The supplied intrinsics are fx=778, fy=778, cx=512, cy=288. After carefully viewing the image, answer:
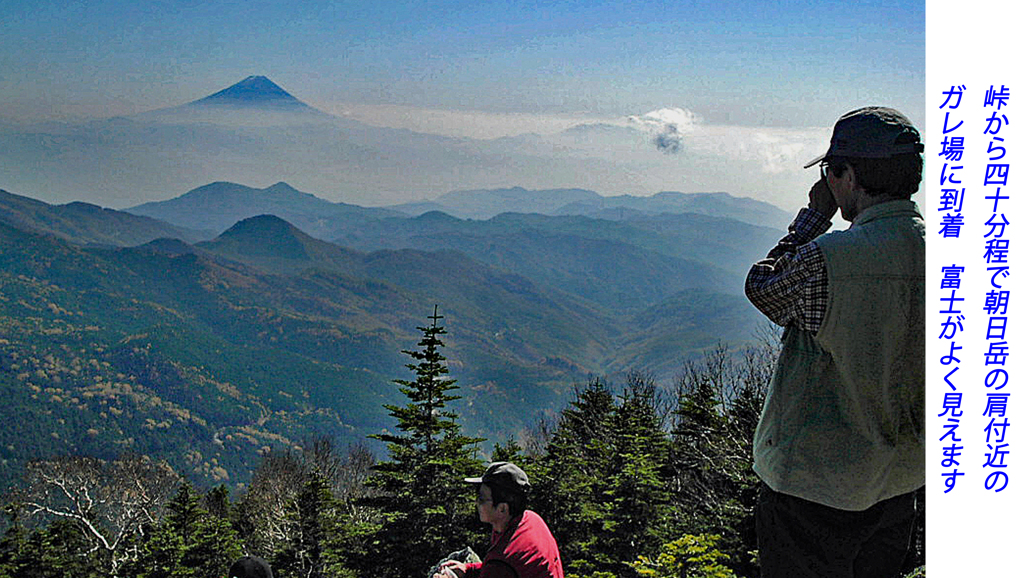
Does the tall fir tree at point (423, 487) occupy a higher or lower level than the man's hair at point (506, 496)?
lower

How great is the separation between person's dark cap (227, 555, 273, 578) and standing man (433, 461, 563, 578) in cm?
173

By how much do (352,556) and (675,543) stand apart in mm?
15840

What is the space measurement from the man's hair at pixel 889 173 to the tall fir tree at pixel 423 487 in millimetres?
19883

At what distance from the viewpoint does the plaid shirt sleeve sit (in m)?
2.43

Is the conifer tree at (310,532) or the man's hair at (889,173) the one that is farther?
the conifer tree at (310,532)

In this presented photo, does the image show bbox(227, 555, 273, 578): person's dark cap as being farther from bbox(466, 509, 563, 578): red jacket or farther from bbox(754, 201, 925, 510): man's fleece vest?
bbox(754, 201, 925, 510): man's fleece vest

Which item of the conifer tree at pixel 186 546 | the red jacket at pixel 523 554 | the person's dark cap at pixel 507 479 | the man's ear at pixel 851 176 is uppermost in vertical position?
the man's ear at pixel 851 176

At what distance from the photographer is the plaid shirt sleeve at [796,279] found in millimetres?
2432

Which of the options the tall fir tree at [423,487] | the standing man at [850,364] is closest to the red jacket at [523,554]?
the standing man at [850,364]

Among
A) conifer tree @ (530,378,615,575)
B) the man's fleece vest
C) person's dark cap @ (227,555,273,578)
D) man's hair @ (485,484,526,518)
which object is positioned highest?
the man's fleece vest

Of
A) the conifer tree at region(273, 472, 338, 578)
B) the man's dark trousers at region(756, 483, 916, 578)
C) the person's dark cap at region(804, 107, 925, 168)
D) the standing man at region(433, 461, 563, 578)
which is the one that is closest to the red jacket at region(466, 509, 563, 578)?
the standing man at region(433, 461, 563, 578)

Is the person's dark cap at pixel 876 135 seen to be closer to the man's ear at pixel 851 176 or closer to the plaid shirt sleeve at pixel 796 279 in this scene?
the man's ear at pixel 851 176
